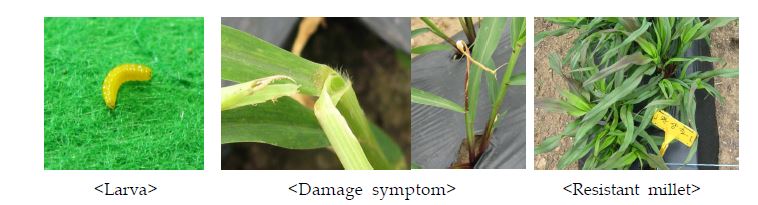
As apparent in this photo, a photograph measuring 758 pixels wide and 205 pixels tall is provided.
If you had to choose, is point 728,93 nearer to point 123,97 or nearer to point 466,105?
point 466,105

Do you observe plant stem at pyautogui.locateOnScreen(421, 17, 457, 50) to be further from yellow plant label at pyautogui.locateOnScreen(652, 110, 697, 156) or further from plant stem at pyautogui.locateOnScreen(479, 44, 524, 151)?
yellow plant label at pyautogui.locateOnScreen(652, 110, 697, 156)

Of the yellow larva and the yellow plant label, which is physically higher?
the yellow larva

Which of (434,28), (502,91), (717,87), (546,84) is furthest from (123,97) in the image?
(717,87)

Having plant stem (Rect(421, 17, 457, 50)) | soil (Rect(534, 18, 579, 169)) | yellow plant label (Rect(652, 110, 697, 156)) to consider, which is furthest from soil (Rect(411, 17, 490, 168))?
yellow plant label (Rect(652, 110, 697, 156))

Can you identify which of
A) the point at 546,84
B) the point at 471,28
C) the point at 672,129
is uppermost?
the point at 471,28

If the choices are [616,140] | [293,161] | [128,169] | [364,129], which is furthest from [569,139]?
[128,169]

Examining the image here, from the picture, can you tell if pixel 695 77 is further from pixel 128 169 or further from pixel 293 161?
pixel 128 169
